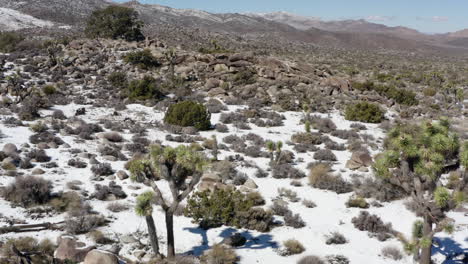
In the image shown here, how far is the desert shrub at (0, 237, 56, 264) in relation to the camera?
7.37 meters

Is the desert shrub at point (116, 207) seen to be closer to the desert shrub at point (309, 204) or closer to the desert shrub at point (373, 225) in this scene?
the desert shrub at point (309, 204)

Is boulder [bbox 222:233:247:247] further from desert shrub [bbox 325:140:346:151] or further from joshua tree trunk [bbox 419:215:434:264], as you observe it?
desert shrub [bbox 325:140:346:151]

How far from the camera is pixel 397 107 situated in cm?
2588

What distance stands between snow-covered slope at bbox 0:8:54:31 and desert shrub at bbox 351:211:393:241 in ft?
242

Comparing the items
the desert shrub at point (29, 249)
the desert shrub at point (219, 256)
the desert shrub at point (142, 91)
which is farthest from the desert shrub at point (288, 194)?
the desert shrub at point (142, 91)

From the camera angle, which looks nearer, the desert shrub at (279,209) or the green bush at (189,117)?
the desert shrub at (279,209)

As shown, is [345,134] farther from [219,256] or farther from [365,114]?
[219,256]

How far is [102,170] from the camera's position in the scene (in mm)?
12547

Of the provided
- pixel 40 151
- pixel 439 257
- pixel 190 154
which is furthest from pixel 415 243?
pixel 40 151

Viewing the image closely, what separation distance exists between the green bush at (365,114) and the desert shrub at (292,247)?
1504 cm

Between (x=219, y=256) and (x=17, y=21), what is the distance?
80231mm

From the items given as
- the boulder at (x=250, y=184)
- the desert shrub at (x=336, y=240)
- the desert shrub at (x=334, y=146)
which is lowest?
the boulder at (x=250, y=184)

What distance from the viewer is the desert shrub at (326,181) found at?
12375mm

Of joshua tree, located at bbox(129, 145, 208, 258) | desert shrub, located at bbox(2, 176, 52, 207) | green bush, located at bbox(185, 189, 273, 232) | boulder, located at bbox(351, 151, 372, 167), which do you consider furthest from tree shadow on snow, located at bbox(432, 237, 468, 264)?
desert shrub, located at bbox(2, 176, 52, 207)
